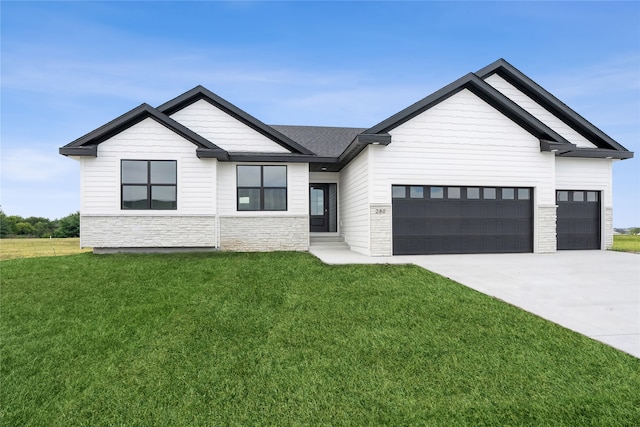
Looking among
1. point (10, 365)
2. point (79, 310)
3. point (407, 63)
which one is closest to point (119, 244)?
point (79, 310)

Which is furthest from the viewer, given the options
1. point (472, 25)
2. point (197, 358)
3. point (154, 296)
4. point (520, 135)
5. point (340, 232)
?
point (340, 232)

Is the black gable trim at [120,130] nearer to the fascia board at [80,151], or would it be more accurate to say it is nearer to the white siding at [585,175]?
the fascia board at [80,151]

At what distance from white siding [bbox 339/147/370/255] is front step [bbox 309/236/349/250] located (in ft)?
0.89

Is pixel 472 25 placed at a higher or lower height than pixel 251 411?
higher

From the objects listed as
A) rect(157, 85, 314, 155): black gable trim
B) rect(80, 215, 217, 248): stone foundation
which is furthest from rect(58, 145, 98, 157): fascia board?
rect(157, 85, 314, 155): black gable trim

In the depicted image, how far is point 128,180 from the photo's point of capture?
42.4ft

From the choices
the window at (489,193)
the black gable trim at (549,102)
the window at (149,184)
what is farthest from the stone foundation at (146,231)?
the black gable trim at (549,102)

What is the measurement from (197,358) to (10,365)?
2985mm

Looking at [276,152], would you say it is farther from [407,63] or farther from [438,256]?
[407,63]

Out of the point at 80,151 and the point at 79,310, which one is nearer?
the point at 79,310

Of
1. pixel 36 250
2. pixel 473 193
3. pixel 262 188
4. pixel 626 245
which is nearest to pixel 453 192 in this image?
pixel 473 193

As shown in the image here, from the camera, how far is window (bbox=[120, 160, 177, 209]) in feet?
42.4

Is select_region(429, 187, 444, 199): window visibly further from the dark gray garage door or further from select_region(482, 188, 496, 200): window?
select_region(482, 188, 496, 200): window

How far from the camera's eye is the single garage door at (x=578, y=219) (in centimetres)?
1509
